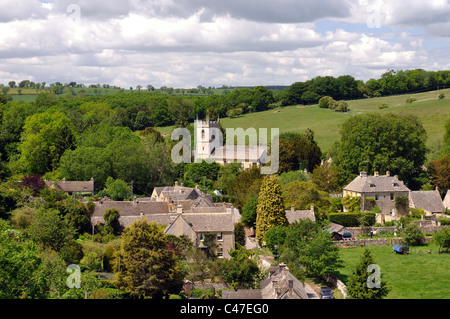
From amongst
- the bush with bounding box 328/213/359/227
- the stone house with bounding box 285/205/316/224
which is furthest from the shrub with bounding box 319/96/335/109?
the stone house with bounding box 285/205/316/224

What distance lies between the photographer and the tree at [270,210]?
47844 mm

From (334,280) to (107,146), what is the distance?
53442mm

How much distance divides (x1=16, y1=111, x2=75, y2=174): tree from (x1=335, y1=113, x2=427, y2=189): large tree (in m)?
47.0

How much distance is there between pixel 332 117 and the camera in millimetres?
137000

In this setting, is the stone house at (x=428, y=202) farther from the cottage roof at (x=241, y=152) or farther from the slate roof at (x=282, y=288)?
the cottage roof at (x=241, y=152)

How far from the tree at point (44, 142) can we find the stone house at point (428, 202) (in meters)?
55.7

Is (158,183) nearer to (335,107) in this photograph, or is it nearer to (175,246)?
(175,246)

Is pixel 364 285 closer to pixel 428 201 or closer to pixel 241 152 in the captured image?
pixel 428 201

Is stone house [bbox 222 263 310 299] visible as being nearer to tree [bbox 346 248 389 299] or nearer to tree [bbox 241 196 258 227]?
tree [bbox 346 248 389 299]

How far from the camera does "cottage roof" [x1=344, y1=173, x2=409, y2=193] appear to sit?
60.9 m

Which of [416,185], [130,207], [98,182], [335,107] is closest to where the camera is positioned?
[130,207]

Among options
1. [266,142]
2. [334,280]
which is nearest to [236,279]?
[334,280]

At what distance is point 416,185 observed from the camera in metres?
71.1

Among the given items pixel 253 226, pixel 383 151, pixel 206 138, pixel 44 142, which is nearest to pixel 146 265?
pixel 253 226
